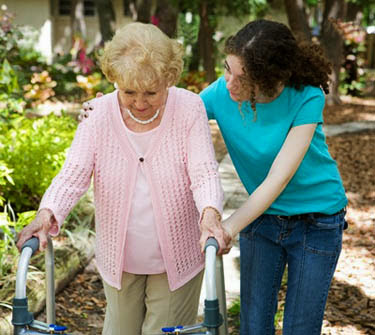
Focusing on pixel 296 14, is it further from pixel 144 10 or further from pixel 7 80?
pixel 7 80

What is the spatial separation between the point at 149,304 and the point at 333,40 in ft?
38.6

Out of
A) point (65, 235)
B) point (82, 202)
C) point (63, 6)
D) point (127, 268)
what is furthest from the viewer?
point (63, 6)

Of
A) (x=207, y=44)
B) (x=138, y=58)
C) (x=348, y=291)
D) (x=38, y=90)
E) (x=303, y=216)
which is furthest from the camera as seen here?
(x=207, y=44)

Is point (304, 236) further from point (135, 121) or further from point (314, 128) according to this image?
point (135, 121)

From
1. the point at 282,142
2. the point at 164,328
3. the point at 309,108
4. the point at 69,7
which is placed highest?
the point at 69,7

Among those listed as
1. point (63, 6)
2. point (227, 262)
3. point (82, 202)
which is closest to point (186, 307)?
point (227, 262)

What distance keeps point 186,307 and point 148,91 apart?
3.11 feet

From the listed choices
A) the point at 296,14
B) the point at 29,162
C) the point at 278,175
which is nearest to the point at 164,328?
the point at 278,175

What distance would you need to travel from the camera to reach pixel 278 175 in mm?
2225

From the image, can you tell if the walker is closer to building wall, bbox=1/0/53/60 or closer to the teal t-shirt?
the teal t-shirt

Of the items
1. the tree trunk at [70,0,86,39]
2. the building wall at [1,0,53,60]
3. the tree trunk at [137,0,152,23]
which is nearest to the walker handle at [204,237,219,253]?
the tree trunk at [137,0,152,23]

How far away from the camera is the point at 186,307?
2502mm

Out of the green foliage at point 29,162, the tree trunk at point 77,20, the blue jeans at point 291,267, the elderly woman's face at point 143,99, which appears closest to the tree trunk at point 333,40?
the green foliage at point 29,162

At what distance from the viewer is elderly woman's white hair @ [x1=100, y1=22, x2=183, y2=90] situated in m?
2.04
